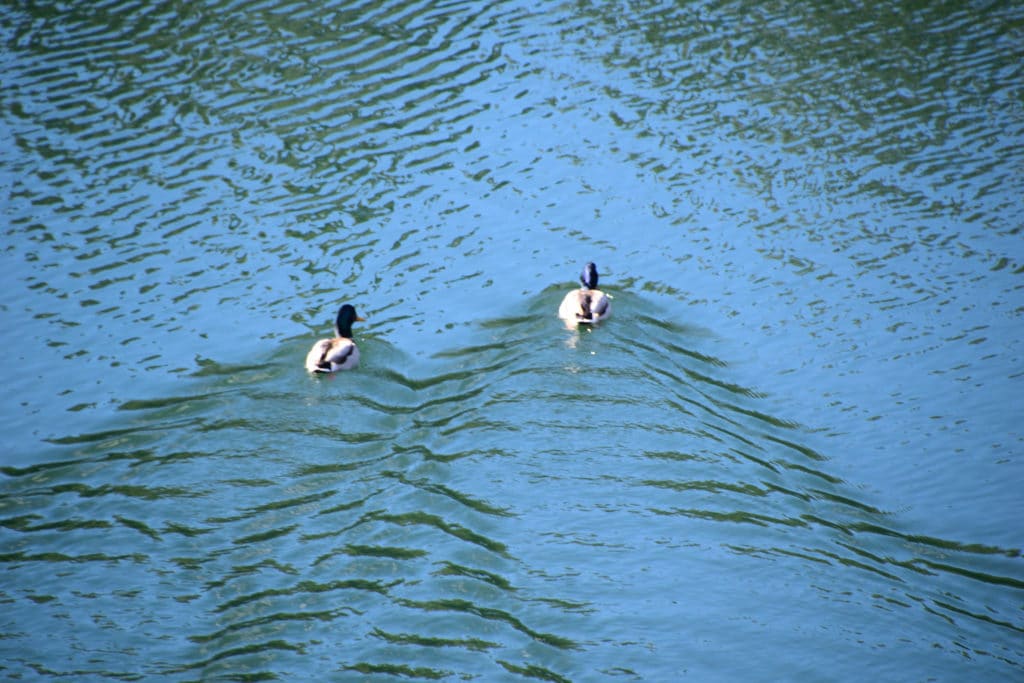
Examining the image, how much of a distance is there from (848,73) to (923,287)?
8029 millimetres

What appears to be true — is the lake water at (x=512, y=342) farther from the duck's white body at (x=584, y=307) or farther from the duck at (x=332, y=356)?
the duck's white body at (x=584, y=307)

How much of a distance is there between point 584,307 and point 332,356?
3667 mm

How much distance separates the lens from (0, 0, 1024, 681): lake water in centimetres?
1082

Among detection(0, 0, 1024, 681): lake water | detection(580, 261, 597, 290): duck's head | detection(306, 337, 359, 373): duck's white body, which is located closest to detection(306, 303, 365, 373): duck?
detection(306, 337, 359, 373): duck's white body

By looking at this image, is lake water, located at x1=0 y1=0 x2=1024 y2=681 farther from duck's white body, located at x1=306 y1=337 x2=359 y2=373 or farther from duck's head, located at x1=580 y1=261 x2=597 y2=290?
duck's head, located at x1=580 y1=261 x2=597 y2=290

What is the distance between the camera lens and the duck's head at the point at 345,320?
623 inches

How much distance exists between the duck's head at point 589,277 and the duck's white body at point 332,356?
3694 mm

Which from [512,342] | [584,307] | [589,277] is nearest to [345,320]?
[512,342]

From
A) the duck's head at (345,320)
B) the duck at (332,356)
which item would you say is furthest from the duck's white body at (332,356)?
the duck's head at (345,320)

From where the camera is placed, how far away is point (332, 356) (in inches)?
587

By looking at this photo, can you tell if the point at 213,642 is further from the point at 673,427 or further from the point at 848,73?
the point at 848,73

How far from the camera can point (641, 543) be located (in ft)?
38.7

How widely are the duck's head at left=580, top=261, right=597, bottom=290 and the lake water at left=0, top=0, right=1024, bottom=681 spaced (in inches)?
23.4

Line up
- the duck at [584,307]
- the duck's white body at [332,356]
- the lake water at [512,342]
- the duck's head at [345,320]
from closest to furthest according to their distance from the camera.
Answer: the lake water at [512,342] → the duck's white body at [332,356] → the duck's head at [345,320] → the duck at [584,307]
